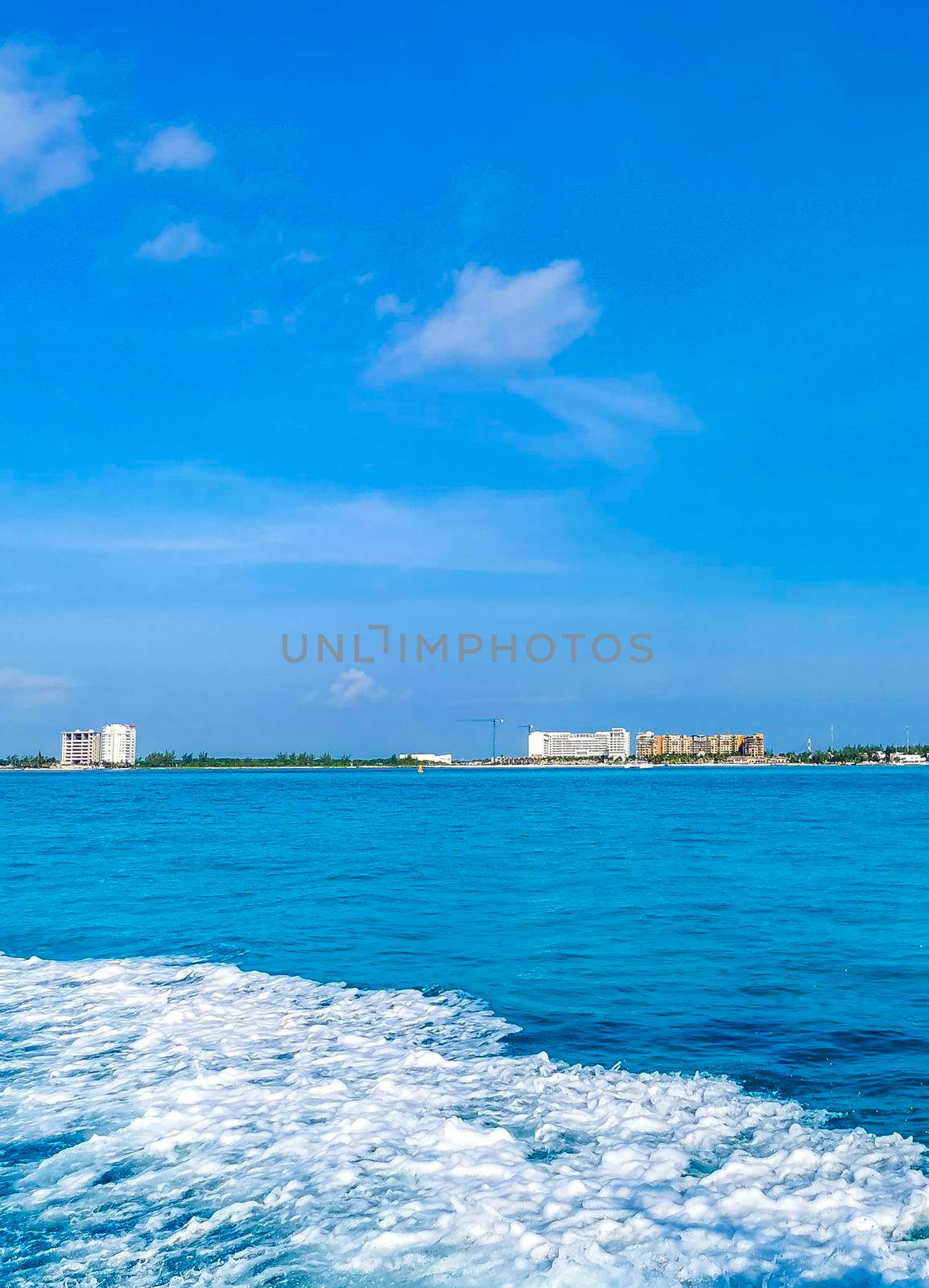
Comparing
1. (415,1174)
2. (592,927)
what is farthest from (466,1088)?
(592,927)

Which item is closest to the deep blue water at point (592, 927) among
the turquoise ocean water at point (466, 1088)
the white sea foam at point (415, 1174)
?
the turquoise ocean water at point (466, 1088)

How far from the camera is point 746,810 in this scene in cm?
5450

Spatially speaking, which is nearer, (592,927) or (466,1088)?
(466,1088)

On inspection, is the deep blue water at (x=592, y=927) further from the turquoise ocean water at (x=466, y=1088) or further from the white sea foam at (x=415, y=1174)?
the white sea foam at (x=415, y=1174)

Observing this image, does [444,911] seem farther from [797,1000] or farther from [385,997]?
[797,1000]

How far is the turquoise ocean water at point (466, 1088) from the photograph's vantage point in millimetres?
4879

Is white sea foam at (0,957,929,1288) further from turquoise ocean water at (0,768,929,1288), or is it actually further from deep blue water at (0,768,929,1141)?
deep blue water at (0,768,929,1141)

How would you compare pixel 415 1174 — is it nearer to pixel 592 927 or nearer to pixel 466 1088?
pixel 466 1088

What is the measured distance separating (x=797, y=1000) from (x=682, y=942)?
387cm

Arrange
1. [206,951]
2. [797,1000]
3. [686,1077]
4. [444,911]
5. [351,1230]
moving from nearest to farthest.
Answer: [351,1230], [686,1077], [797,1000], [206,951], [444,911]

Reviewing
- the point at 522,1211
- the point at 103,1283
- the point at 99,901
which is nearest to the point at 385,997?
the point at 522,1211

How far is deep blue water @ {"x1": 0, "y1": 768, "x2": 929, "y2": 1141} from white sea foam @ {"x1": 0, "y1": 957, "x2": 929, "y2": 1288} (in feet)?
3.55

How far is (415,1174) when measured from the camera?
5.73 m

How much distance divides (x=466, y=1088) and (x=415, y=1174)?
1700 millimetres
